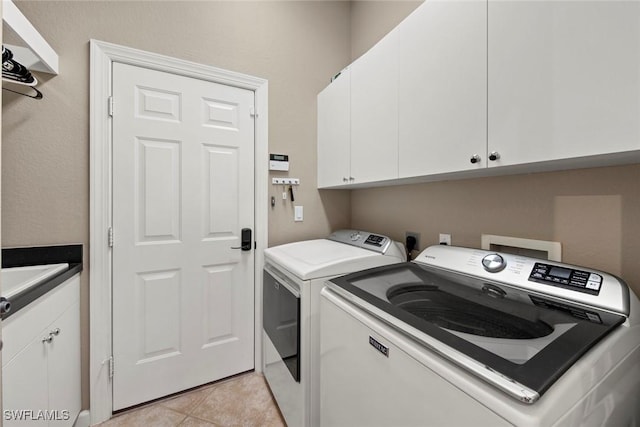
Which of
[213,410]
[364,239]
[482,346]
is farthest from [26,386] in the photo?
[364,239]

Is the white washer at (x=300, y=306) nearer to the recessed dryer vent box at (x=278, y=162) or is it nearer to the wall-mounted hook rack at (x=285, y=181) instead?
the wall-mounted hook rack at (x=285, y=181)

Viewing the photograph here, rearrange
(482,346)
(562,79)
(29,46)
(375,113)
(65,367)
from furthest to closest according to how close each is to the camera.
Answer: (375,113) < (65,367) < (29,46) < (562,79) < (482,346)

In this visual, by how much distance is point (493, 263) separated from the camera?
112cm

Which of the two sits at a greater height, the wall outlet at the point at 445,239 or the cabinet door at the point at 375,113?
the cabinet door at the point at 375,113

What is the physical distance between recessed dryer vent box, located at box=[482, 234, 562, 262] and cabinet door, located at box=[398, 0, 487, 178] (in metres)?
0.47

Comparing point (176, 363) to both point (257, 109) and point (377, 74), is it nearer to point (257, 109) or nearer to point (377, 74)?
point (257, 109)

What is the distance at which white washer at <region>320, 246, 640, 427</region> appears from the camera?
1.80 feet

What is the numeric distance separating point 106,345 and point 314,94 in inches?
89.3

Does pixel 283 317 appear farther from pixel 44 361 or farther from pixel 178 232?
pixel 44 361

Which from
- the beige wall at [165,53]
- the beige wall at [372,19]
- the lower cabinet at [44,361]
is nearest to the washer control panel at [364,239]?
the beige wall at [165,53]

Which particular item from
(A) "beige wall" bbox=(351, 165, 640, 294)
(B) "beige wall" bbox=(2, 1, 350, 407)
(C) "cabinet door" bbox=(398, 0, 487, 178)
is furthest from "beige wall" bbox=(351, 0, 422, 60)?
(A) "beige wall" bbox=(351, 165, 640, 294)

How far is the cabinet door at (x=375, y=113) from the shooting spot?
4.56 ft

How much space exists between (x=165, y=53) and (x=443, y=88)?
1.72m

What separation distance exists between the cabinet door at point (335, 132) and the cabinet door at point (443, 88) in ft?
1.65
